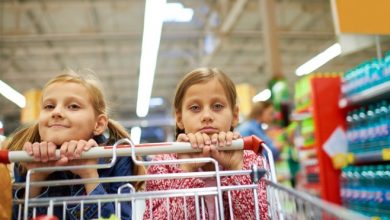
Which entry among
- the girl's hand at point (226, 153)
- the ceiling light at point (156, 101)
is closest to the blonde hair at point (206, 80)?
the girl's hand at point (226, 153)

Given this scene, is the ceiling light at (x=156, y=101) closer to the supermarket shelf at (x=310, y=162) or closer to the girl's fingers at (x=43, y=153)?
the supermarket shelf at (x=310, y=162)

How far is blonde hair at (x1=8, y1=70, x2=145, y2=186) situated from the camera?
5.01 feet

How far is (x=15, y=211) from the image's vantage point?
53.4 inches

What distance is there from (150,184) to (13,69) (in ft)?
49.4

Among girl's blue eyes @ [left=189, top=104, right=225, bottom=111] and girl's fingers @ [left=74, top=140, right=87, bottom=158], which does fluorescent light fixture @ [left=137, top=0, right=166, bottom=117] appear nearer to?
girl's blue eyes @ [left=189, top=104, right=225, bottom=111]

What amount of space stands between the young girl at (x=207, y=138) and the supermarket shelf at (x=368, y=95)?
213 centimetres

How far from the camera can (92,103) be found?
5.08 ft

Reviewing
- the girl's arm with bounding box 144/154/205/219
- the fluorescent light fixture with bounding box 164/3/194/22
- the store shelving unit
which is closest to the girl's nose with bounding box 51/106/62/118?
the girl's arm with bounding box 144/154/205/219

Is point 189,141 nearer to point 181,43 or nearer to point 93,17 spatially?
point 93,17

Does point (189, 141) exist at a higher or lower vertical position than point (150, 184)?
higher

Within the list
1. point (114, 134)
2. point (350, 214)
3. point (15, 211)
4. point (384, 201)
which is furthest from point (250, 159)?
point (384, 201)

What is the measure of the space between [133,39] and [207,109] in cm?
1178

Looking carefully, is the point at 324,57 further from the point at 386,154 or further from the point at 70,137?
the point at 70,137

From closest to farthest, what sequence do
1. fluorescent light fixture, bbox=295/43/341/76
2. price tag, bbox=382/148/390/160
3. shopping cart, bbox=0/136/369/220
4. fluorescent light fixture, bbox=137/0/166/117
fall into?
shopping cart, bbox=0/136/369/220
price tag, bbox=382/148/390/160
fluorescent light fixture, bbox=137/0/166/117
fluorescent light fixture, bbox=295/43/341/76
